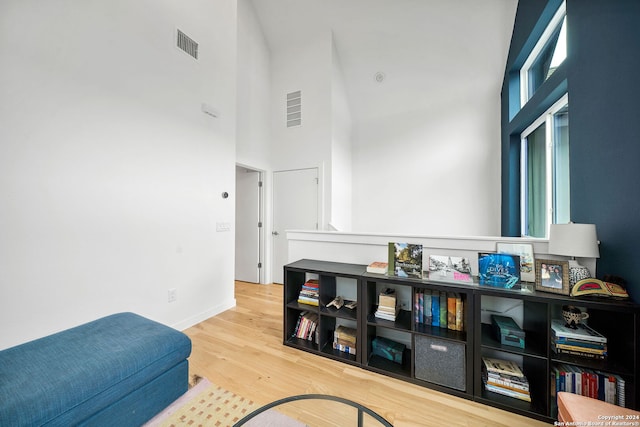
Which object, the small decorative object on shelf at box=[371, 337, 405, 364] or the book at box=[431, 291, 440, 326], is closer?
the book at box=[431, 291, 440, 326]

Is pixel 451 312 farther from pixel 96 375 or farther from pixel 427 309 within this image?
pixel 96 375

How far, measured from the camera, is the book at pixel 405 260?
1.68m

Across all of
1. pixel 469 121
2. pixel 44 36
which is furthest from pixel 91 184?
pixel 469 121

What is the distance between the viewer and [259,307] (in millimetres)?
2875

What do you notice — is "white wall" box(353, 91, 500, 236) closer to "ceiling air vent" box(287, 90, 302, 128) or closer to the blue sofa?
"ceiling air vent" box(287, 90, 302, 128)

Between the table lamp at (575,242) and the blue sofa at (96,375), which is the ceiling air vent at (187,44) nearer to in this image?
the blue sofa at (96,375)

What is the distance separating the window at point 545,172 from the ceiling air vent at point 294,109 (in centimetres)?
311

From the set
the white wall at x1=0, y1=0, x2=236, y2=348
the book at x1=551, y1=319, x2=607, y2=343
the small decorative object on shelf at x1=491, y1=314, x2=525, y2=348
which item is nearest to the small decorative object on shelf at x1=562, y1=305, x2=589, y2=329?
the book at x1=551, y1=319, x2=607, y2=343

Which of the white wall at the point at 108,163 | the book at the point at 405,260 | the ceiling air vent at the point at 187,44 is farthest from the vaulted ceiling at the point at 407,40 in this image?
the book at the point at 405,260

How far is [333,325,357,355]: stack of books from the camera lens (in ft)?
6.19

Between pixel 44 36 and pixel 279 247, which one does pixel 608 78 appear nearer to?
pixel 44 36

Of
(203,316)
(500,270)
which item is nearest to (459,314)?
(500,270)

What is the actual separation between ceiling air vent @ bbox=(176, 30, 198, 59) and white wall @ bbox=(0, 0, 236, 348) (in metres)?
0.07

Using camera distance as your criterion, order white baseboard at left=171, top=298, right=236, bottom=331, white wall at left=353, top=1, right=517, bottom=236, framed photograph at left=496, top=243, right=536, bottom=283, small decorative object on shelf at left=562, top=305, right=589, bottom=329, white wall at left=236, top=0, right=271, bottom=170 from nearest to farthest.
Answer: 1. small decorative object on shelf at left=562, top=305, right=589, bottom=329
2. framed photograph at left=496, top=243, right=536, bottom=283
3. white baseboard at left=171, top=298, right=236, bottom=331
4. white wall at left=353, top=1, right=517, bottom=236
5. white wall at left=236, top=0, right=271, bottom=170
